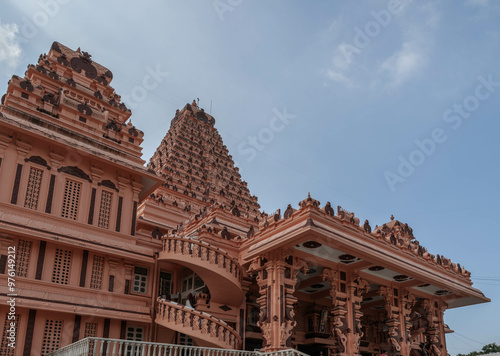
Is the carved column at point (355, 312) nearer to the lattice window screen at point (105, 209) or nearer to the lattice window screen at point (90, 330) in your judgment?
the lattice window screen at point (90, 330)

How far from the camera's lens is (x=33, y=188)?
17359 mm

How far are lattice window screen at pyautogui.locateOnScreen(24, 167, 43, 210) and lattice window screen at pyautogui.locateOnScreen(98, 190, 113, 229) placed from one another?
8.72ft

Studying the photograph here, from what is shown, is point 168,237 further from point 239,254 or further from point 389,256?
point 389,256

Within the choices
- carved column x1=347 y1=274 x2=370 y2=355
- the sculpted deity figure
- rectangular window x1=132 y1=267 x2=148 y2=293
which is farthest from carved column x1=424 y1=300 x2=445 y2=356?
rectangular window x1=132 y1=267 x2=148 y2=293

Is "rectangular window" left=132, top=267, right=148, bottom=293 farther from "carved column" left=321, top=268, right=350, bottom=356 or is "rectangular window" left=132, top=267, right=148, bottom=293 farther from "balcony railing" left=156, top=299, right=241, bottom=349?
"carved column" left=321, top=268, right=350, bottom=356

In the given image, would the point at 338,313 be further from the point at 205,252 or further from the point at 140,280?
the point at 140,280

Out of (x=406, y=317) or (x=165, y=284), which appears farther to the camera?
(x=406, y=317)

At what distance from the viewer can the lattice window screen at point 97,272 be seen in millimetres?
17469

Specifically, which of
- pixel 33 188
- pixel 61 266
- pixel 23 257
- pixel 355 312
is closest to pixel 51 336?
pixel 61 266

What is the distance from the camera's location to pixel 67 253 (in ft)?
56.4

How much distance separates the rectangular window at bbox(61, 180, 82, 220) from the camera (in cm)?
1802

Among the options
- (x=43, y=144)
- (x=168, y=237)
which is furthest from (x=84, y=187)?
(x=168, y=237)

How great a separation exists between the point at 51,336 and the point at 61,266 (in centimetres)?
255

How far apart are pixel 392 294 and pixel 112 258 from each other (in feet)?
45.1
